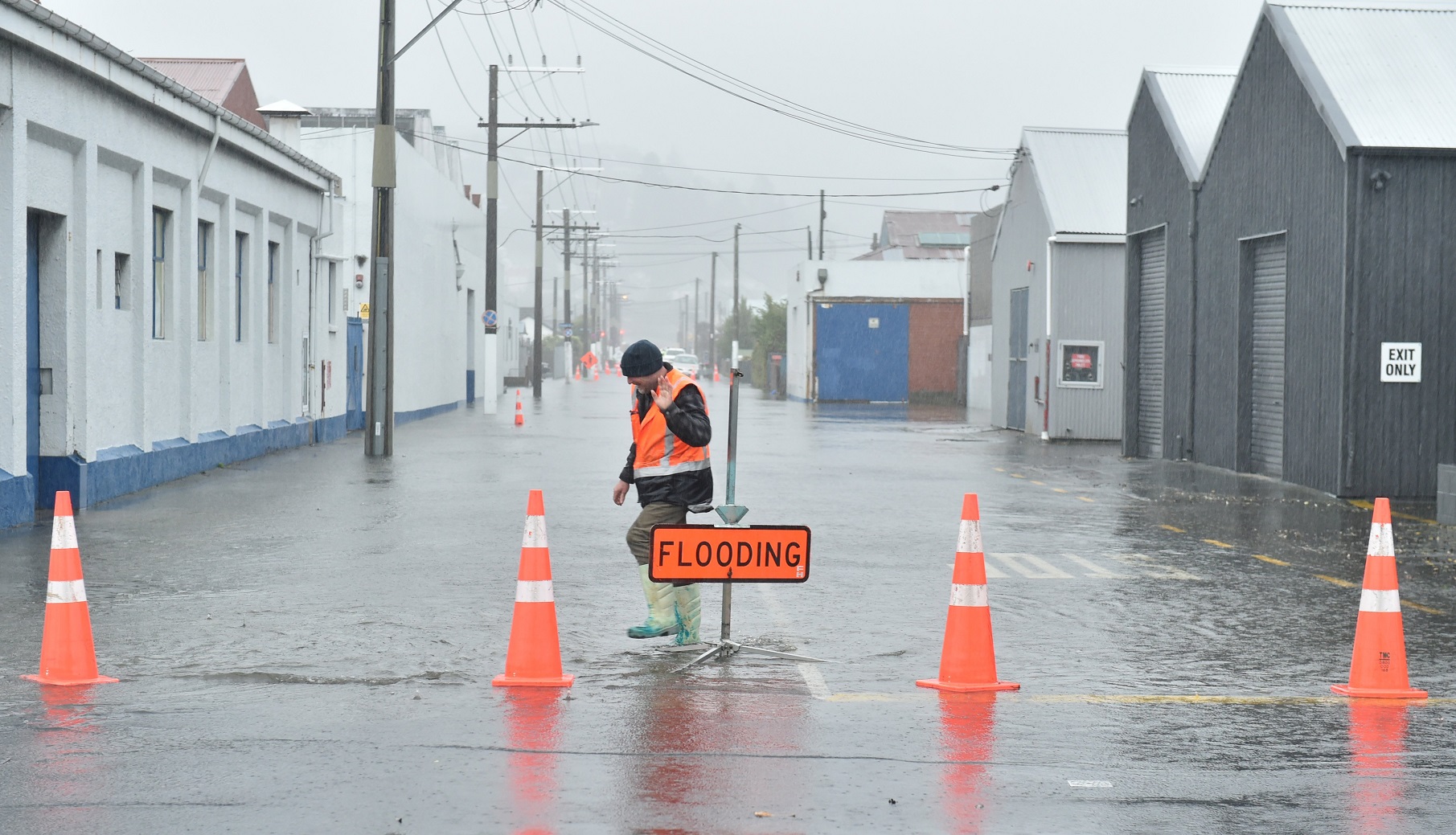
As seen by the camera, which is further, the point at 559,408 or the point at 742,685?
the point at 559,408

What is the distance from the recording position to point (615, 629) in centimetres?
934

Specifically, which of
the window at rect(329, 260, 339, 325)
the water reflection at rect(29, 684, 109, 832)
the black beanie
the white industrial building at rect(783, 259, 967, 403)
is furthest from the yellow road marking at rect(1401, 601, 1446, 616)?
the white industrial building at rect(783, 259, 967, 403)

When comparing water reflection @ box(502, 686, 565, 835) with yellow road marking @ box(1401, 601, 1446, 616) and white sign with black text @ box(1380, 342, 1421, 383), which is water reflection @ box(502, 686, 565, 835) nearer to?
yellow road marking @ box(1401, 601, 1446, 616)

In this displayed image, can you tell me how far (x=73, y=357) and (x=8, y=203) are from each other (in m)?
2.27

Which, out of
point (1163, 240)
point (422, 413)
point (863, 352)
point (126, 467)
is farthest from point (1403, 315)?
point (863, 352)

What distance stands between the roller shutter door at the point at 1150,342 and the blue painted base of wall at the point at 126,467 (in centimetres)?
1333

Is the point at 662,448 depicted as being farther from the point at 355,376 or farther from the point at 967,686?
the point at 355,376

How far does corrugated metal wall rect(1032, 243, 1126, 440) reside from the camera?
3044cm

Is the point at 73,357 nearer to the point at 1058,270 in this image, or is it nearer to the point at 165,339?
the point at 165,339

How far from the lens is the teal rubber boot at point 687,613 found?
28.2 ft

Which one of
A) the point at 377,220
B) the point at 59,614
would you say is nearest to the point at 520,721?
the point at 59,614

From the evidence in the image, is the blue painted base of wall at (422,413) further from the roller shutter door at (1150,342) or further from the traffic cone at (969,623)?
the traffic cone at (969,623)

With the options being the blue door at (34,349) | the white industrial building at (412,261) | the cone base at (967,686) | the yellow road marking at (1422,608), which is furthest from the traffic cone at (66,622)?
the white industrial building at (412,261)

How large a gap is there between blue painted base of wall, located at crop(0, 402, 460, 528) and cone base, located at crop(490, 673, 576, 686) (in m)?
8.11
